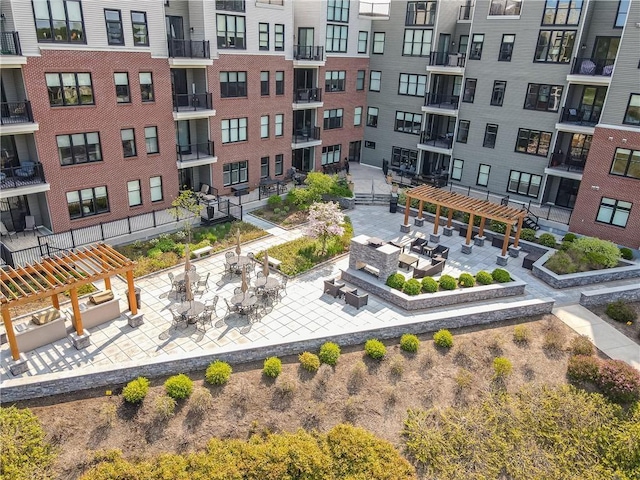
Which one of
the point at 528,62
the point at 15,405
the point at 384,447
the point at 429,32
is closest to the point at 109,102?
the point at 15,405

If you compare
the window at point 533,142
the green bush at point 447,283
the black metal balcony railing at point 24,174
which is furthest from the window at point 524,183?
the black metal balcony railing at point 24,174

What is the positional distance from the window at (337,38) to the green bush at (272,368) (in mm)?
27352

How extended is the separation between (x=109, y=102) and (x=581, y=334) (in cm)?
Result: 2527

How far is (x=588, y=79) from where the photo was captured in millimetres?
28156

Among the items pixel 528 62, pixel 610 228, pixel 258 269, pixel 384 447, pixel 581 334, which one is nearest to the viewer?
pixel 384 447

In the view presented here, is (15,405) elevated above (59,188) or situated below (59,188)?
below

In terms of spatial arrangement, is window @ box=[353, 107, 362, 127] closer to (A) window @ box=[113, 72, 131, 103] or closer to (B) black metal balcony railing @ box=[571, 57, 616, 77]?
(B) black metal balcony railing @ box=[571, 57, 616, 77]

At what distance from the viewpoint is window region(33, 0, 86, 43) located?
2102cm

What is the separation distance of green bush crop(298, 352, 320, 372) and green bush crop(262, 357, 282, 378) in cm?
85

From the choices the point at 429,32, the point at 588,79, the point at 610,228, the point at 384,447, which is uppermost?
the point at 429,32

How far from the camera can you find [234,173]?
107 feet

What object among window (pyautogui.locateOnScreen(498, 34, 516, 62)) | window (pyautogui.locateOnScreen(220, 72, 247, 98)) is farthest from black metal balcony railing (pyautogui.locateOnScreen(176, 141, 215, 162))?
window (pyautogui.locateOnScreen(498, 34, 516, 62))

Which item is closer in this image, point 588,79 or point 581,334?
point 581,334

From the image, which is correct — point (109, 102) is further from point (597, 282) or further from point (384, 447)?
point (597, 282)
